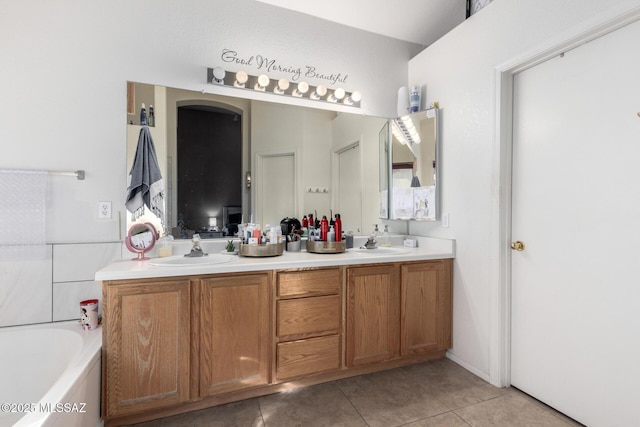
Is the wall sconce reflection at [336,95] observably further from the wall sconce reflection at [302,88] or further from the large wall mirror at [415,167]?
the large wall mirror at [415,167]

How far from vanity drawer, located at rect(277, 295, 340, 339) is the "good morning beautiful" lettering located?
1.70 meters

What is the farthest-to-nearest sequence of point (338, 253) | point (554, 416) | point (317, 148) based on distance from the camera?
point (317, 148)
point (338, 253)
point (554, 416)

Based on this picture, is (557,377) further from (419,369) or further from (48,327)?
(48,327)

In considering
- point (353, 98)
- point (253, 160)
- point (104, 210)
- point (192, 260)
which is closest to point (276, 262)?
point (192, 260)

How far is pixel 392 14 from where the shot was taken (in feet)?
8.18

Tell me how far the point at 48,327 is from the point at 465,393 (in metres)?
2.49

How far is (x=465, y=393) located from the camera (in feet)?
6.31

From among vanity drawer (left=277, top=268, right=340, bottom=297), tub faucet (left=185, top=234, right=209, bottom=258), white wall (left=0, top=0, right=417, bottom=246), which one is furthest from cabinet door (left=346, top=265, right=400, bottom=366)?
white wall (left=0, top=0, right=417, bottom=246)

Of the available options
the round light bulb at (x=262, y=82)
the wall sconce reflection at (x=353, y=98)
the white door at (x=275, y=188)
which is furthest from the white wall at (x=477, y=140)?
the round light bulb at (x=262, y=82)

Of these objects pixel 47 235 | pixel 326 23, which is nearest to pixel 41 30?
pixel 47 235

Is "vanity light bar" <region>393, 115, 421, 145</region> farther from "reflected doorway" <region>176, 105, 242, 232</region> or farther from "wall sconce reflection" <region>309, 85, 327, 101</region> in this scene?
"reflected doorway" <region>176, 105, 242, 232</region>

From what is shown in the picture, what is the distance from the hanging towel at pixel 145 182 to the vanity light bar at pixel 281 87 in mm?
620

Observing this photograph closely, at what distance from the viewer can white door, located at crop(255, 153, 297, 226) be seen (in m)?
2.33

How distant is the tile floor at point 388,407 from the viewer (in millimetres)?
1652
